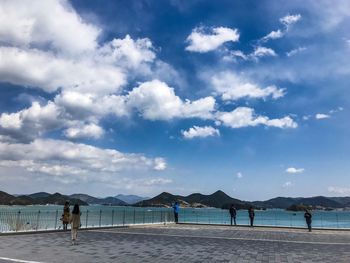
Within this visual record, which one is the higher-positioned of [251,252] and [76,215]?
[76,215]

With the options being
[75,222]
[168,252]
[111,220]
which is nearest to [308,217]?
[168,252]

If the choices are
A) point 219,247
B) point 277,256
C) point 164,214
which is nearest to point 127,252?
point 219,247

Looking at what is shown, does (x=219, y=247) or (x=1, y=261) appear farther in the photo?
(x=219, y=247)

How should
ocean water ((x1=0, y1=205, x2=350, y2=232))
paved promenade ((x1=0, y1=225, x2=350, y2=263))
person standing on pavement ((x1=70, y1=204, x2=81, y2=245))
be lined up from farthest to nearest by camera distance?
1. ocean water ((x1=0, y1=205, x2=350, y2=232))
2. person standing on pavement ((x1=70, y1=204, x2=81, y2=245))
3. paved promenade ((x1=0, y1=225, x2=350, y2=263))

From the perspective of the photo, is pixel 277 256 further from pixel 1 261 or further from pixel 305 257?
pixel 1 261

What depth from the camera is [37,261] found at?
12.6 meters

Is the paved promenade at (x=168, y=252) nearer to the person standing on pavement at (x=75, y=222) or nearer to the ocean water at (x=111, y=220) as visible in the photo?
the person standing on pavement at (x=75, y=222)

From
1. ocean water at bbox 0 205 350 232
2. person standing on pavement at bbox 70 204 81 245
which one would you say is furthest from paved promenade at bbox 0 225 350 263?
ocean water at bbox 0 205 350 232

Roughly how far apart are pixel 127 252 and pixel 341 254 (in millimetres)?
8416

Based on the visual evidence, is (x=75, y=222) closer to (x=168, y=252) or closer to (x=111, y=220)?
(x=168, y=252)

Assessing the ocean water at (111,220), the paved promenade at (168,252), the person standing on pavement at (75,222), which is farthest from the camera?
the ocean water at (111,220)

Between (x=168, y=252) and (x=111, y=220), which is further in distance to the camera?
(x=111, y=220)

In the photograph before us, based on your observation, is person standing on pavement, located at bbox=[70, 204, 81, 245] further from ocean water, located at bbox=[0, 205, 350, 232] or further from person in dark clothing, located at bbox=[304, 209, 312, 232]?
person in dark clothing, located at bbox=[304, 209, 312, 232]

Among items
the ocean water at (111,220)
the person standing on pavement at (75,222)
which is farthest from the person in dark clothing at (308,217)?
the person standing on pavement at (75,222)
